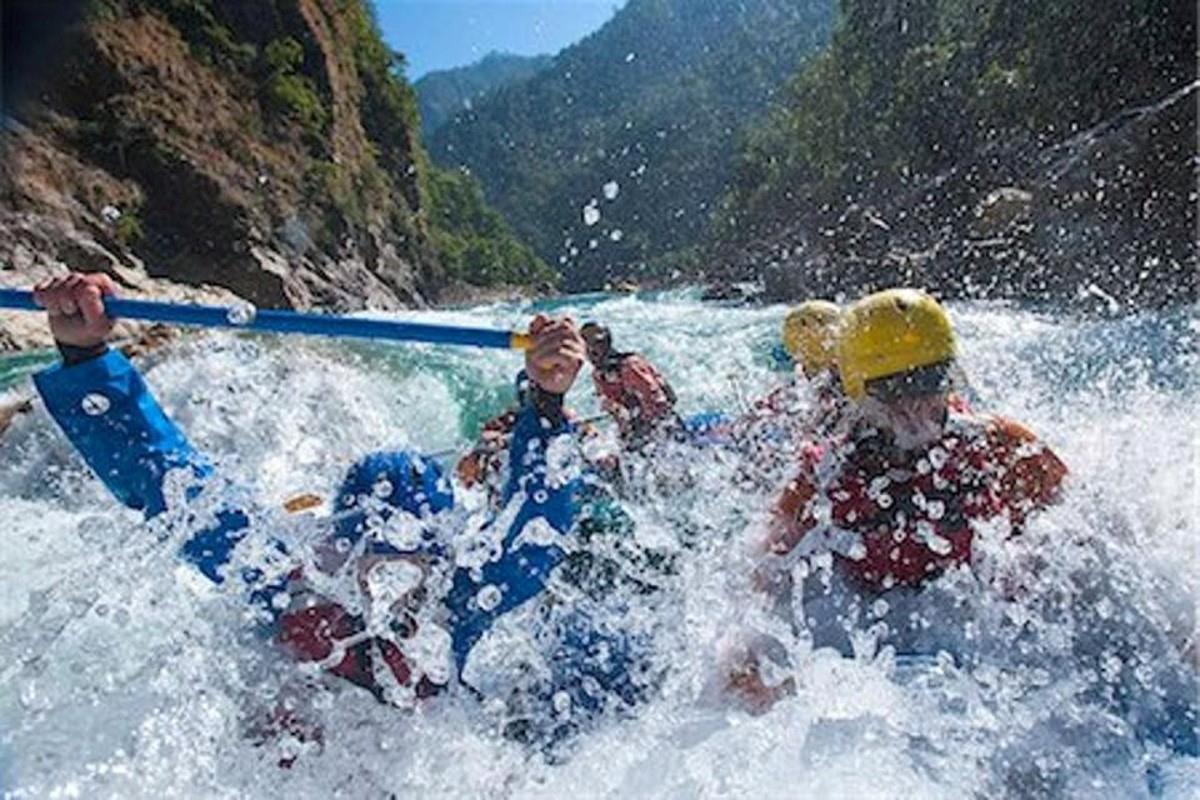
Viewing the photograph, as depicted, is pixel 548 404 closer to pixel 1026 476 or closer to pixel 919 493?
pixel 919 493

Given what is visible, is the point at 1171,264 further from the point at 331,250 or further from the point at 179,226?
the point at 331,250

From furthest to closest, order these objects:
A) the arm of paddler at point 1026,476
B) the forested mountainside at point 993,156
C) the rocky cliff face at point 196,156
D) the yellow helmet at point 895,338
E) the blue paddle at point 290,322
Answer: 1. the rocky cliff face at point 196,156
2. the forested mountainside at point 993,156
3. the arm of paddler at point 1026,476
4. the yellow helmet at point 895,338
5. the blue paddle at point 290,322

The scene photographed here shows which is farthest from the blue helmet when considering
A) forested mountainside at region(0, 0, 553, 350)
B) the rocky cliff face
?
forested mountainside at region(0, 0, 553, 350)

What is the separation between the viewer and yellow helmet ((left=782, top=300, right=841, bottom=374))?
496cm

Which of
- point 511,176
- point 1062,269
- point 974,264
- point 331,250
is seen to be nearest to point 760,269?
point 331,250

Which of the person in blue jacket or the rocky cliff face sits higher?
the rocky cliff face

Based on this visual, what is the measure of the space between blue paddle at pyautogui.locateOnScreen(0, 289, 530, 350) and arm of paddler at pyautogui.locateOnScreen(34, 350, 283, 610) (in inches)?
6.4

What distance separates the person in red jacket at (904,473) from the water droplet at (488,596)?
0.62m

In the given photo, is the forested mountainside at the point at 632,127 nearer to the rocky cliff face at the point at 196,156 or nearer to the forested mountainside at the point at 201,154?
the forested mountainside at the point at 201,154

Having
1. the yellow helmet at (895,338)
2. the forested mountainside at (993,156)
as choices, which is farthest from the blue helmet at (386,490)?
the forested mountainside at (993,156)

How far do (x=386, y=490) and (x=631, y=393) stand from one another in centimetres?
309

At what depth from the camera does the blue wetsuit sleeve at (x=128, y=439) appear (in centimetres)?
243

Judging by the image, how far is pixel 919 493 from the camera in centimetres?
247

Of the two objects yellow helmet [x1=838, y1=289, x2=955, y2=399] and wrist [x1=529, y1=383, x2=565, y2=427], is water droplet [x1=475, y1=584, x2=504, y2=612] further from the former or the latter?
yellow helmet [x1=838, y1=289, x2=955, y2=399]
